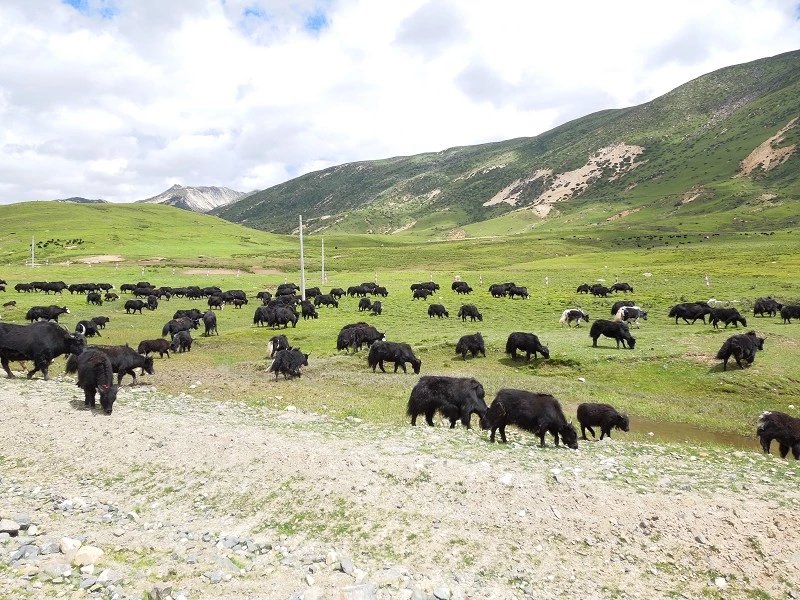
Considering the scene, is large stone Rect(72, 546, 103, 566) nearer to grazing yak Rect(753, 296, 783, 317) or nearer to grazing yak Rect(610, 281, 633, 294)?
grazing yak Rect(753, 296, 783, 317)

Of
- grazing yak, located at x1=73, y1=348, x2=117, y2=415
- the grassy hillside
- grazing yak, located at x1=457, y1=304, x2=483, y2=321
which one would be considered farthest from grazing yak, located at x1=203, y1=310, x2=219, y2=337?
the grassy hillside

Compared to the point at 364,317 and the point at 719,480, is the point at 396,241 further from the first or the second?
the point at 719,480

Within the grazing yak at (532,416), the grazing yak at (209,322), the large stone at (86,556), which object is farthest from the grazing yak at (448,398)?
the grazing yak at (209,322)

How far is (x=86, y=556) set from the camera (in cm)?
782

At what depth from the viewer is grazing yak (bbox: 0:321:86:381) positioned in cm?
1809

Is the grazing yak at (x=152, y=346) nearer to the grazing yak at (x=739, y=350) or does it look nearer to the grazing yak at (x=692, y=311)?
the grazing yak at (x=739, y=350)

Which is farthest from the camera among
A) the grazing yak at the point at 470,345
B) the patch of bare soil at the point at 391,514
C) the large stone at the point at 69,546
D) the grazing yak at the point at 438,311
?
the grazing yak at the point at 438,311

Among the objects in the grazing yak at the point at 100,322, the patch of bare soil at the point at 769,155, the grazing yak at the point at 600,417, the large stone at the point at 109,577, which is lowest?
the grazing yak at the point at 600,417

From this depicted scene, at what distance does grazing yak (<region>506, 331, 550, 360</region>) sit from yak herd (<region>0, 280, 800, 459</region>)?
0.05 meters

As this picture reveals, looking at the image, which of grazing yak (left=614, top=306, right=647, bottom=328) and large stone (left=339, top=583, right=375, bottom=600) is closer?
large stone (left=339, top=583, right=375, bottom=600)

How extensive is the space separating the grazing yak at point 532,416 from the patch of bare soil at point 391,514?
0.54 meters

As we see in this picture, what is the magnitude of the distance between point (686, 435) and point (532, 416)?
273 inches

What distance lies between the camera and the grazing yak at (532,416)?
12.9 meters

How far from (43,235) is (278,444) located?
141 meters
